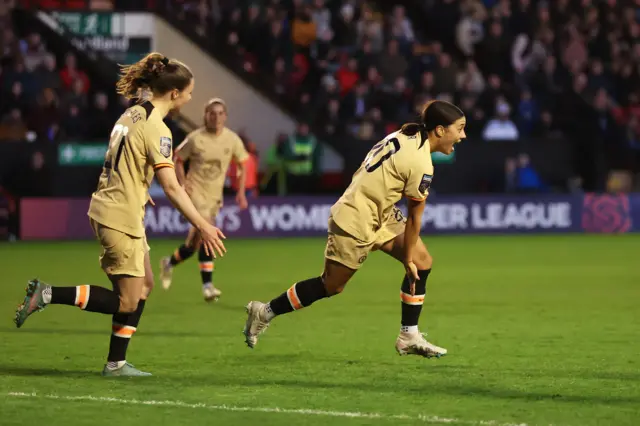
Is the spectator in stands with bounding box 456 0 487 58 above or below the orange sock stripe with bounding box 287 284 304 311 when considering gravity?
above

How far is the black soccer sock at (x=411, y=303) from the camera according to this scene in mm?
9477

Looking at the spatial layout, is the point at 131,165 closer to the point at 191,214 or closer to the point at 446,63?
the point at 191,214

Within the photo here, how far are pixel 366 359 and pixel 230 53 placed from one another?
18619 millimetres

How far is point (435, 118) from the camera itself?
899cm

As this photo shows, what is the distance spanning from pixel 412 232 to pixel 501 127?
56.2 ft

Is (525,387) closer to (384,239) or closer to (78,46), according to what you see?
(384,239)

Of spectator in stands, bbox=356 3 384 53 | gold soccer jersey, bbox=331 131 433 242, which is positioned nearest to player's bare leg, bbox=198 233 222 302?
gold soccer jersey, bbox=331 131 433 242

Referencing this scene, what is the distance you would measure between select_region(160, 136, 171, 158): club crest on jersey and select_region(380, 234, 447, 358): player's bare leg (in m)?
2.01

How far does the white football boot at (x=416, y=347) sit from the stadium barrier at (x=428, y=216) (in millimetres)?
14558

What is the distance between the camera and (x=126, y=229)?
8211mm

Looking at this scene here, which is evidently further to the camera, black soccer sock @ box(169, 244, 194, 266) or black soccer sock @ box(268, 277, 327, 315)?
black soccer sock @ box(169, 244, 194, 266)

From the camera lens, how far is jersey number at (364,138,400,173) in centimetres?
891

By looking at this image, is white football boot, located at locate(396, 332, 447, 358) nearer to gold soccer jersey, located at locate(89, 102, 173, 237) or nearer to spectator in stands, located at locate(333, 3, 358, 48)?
gold soccer jersey, located at locate(89, 102, 173, 237)

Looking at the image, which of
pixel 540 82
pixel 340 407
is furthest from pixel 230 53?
pixel 340 407
